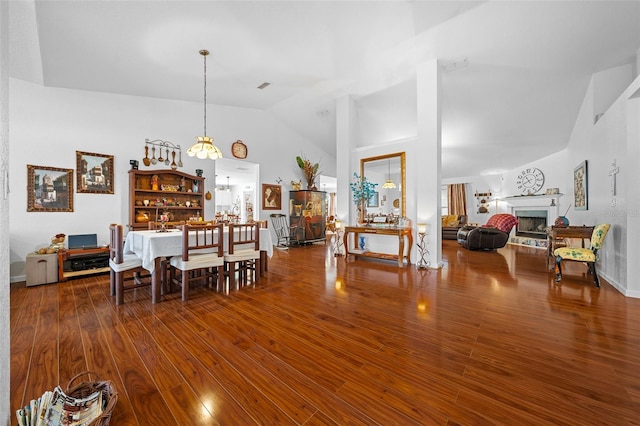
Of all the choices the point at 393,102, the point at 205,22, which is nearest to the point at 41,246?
the point at 205,22

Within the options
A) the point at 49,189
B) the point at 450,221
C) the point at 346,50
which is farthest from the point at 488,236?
the point at 49,189

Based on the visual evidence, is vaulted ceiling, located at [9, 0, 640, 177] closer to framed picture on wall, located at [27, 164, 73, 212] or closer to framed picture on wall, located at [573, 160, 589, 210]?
framed picture on wall, located at [573, 160, 589, 210]

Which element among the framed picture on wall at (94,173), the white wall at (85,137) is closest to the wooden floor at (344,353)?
the white wall at (85,137)

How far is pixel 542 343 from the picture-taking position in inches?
79.7

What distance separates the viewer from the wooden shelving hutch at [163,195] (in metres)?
4.92

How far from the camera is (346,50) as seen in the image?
4.12m

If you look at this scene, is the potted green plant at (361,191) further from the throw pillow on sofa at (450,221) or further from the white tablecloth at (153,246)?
the throw pillow on sofa at (450,221)

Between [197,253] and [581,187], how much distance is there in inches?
280

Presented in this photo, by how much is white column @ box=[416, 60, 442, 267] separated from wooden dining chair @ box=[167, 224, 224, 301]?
11.8ft

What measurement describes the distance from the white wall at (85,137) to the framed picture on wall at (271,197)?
150cm

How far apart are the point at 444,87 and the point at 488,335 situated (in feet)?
15.7

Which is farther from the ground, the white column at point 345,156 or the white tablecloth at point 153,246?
the white column at point 345,156

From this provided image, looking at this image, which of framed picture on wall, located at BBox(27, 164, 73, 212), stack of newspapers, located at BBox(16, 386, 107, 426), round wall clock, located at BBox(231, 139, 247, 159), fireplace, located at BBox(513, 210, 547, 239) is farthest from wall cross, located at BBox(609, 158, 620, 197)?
framed picture on wall, located at BBox(27, 164, 73, 212)

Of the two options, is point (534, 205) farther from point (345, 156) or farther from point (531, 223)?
point (345, 156)
